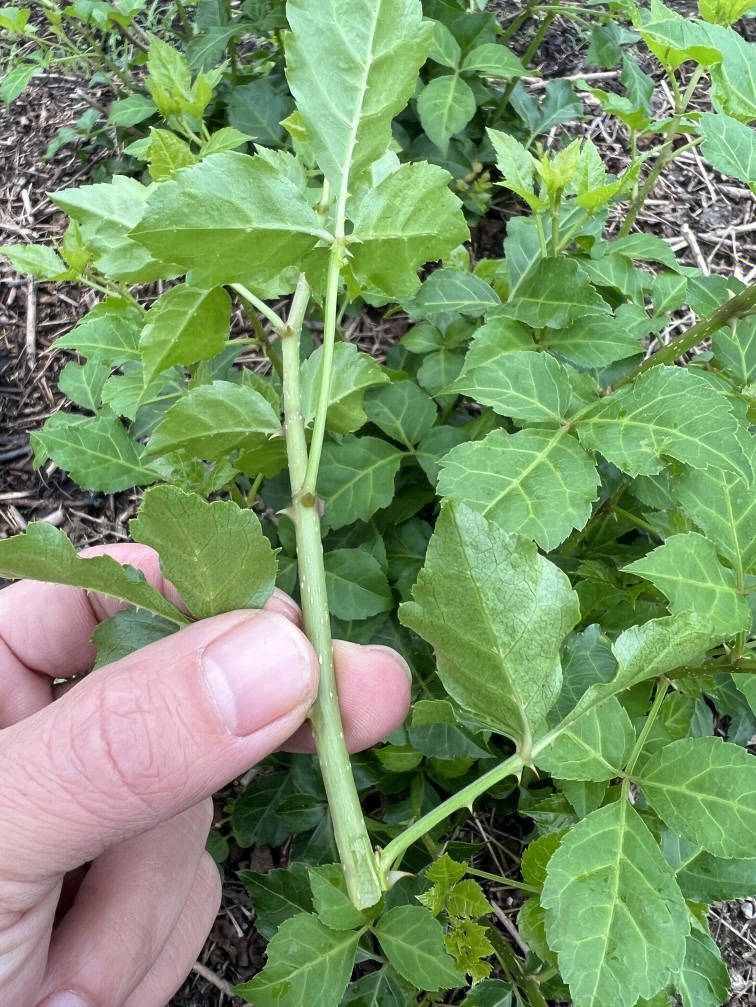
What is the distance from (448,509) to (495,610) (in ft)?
0.39

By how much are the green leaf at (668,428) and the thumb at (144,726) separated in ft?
1.76

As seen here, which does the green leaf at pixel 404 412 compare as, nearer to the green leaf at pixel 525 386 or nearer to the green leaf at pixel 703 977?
the green leaf at pixel 525 386

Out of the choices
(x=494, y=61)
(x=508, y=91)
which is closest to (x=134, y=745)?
(x=494, y=61)

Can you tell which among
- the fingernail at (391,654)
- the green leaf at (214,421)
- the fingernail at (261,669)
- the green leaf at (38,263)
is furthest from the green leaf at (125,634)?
the green leaf at (38,263)

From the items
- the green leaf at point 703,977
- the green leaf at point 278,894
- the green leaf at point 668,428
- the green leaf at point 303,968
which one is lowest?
the green leaf at point 278,894

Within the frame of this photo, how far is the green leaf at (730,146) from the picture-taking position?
3.40 ft

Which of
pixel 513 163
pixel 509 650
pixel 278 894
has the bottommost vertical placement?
pixel 278 894

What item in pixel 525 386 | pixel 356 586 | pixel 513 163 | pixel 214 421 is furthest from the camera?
pixel 356 586

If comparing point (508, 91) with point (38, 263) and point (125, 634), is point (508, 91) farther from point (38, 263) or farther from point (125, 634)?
point (125, 634)

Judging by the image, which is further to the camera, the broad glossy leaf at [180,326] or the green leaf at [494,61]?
the green leaf at [494,61]

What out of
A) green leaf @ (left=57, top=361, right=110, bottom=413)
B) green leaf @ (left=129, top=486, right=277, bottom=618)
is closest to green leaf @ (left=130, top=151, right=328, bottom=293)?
green leaf @ (left=129, top=486, right=277, bottom=618)

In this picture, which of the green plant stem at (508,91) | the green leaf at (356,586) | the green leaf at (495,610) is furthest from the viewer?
the green plant stem at (508,91)

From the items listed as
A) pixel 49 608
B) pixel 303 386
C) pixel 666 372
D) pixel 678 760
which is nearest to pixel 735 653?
pixel 678 760

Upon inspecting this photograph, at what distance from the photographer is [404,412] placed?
1.54 meters
